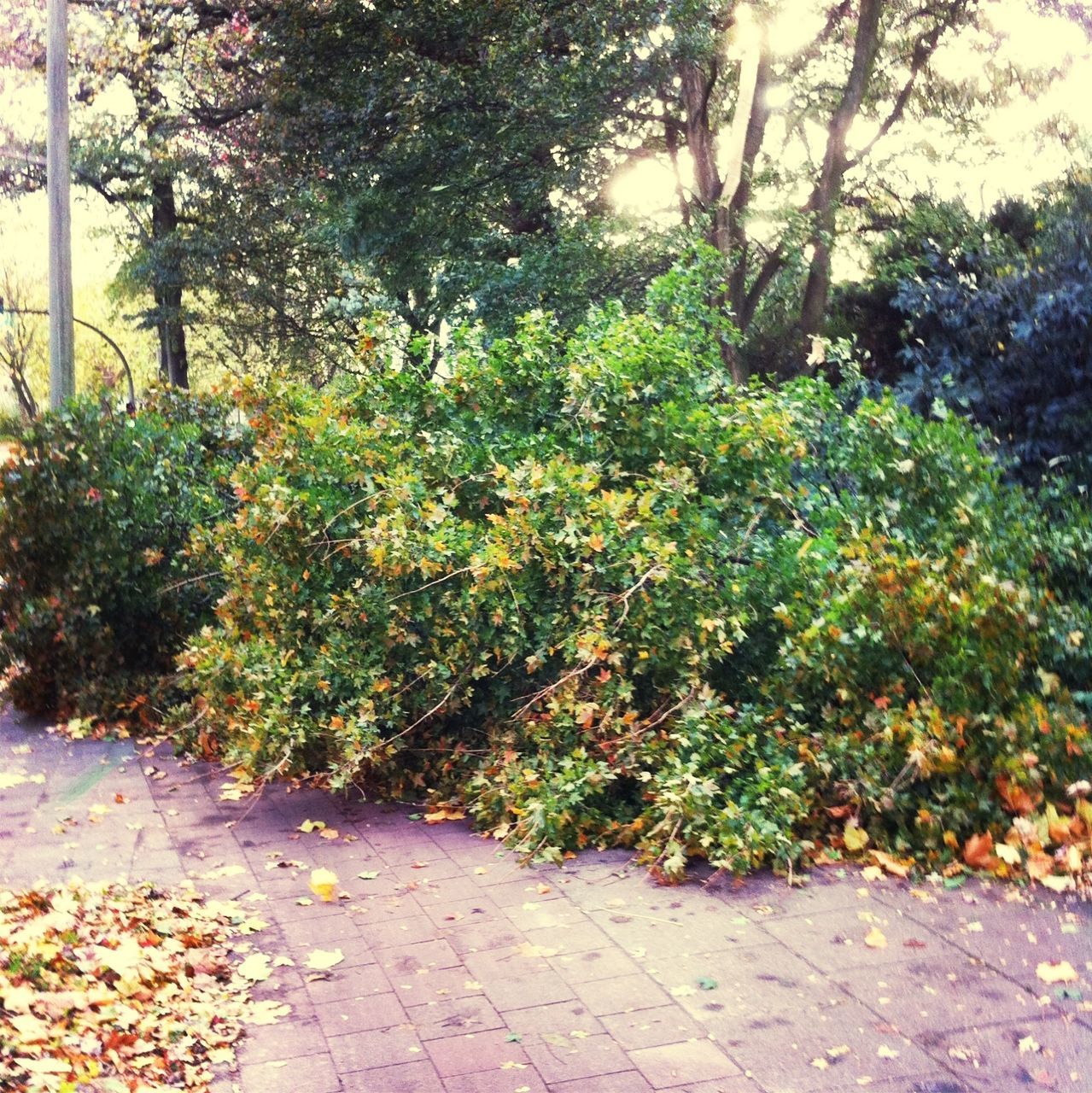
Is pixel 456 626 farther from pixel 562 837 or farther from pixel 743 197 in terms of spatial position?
pixel 743 197

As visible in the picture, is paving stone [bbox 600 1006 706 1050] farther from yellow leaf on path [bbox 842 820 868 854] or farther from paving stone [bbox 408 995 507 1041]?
yellow leaf on path [bbox 842 820 868 854]

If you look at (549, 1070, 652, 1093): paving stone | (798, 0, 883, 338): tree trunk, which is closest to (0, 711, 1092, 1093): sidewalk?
(549, 1070, 652, 1093): paving stone

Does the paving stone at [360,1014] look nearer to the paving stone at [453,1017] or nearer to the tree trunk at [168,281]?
the paving stone at [453,1017]

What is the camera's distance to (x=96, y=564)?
8492 mm

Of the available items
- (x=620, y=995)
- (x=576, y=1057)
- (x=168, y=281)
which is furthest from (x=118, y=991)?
(x=168, y=281)

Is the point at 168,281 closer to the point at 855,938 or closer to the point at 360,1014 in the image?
the point at 360,1014

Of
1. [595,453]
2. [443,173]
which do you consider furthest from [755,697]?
[443,173]

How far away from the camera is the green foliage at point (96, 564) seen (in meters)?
8.56

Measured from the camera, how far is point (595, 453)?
6.73 metres

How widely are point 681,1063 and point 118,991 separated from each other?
1.83 meters

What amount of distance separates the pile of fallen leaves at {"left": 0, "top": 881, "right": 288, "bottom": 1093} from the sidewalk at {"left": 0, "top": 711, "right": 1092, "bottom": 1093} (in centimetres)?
15

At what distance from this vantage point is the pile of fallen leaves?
3.54 meters

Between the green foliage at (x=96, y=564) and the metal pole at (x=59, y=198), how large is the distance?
3.59m

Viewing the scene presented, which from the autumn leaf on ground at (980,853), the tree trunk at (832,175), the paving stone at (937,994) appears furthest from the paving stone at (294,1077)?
the tree trunk at (832,175)
